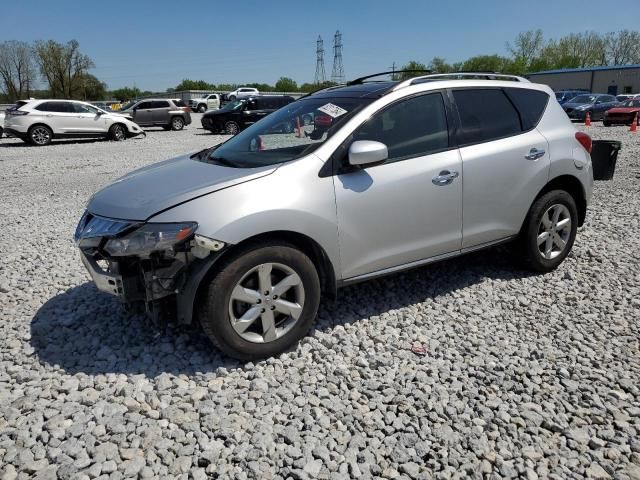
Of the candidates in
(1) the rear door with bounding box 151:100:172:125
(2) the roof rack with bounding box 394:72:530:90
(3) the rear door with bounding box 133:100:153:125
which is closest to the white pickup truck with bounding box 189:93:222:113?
(1) the rear door with bounding box 151:100:172:125

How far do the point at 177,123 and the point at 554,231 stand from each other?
78.6 feet

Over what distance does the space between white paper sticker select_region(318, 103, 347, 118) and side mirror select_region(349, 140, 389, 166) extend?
0.43m

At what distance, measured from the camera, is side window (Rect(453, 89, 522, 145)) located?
3.88 m

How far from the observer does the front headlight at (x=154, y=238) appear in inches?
110

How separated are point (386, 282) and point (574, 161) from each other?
1.99 metres

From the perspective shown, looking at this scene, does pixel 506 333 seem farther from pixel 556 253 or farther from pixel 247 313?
pixel 247 313

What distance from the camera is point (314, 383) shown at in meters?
2.98

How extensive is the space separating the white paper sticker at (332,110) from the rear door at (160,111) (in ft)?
76.4

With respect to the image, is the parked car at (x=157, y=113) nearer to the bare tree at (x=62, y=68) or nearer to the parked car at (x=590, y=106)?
the parked car at (x=590, y=106)

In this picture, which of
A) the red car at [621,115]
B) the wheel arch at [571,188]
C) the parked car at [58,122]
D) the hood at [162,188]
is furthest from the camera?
the red car at [621,115]

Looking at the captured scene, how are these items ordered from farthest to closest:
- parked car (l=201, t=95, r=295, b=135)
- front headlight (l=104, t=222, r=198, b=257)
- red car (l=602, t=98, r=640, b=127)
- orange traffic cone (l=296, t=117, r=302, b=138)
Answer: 1. red car (l=602, t=98, r=640, b=127)
2. parked car (l=201, t=95, r=295, b=135)
3. orange traffic cone (l=296, t=117, r=302, b=138)
4. front headlight (l=104, t=222, r=198, b=257)

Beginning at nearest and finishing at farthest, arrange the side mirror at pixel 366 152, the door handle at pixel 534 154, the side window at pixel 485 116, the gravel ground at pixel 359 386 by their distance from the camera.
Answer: the gravel ground at pixel 359 386 → the side mirror at pixel 366 152 → the side window at pixel 485 116 → the door handle at pixel 534 154

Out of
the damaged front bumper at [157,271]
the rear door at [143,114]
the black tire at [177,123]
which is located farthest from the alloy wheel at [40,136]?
the damaged front bumper at [157,271]

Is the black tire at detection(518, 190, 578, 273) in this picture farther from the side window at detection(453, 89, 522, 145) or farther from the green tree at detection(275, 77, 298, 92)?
the green tree at detection(275, 77, 298, 92)
